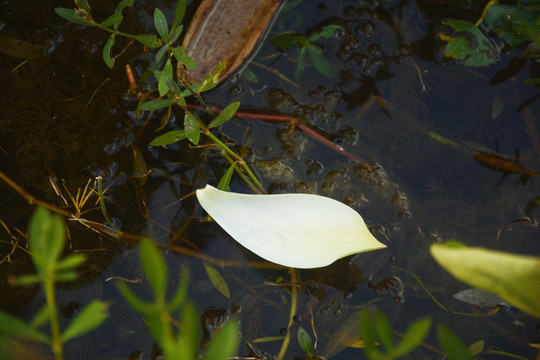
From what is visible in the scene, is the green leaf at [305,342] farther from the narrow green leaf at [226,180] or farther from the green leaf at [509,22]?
the green leaf at [509,22]

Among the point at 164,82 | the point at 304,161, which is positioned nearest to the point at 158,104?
the point at 164,82

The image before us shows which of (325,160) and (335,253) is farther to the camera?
(325,160)

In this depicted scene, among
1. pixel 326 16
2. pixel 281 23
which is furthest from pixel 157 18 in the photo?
pixel 326 16

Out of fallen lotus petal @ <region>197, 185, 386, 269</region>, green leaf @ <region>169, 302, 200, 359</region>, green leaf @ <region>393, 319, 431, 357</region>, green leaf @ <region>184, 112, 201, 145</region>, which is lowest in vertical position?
fallen lotus petal @ <region>197, 185, 386, 269</region>

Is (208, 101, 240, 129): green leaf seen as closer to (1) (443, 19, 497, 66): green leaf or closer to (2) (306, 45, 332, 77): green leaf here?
(2) (306, 45, 332, 77): green leaf

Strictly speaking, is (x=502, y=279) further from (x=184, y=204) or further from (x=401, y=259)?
(x=184, y=204)

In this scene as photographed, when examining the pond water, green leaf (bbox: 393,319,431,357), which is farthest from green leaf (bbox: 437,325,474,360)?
the pond water
